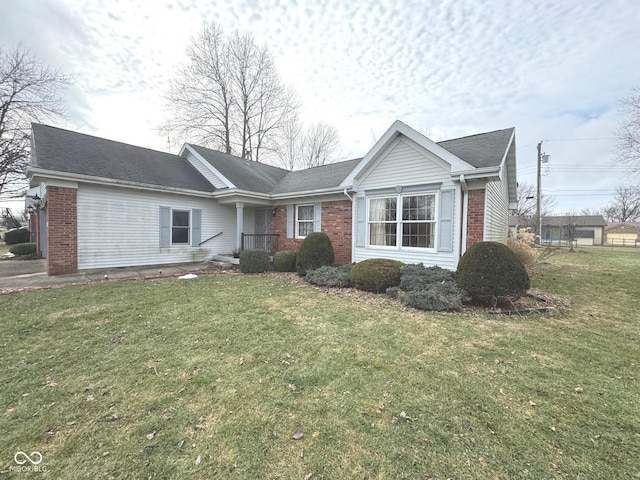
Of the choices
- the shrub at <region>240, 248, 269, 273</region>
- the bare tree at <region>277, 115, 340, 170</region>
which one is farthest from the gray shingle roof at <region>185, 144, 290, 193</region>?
the bare tree at <region>277, 115, 340, 170</region>

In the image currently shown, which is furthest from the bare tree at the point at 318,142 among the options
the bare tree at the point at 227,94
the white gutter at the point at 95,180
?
the white gutter at the point at 95,180

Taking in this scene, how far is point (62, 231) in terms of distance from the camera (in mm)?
8797

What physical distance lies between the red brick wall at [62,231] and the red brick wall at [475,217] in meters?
12.5

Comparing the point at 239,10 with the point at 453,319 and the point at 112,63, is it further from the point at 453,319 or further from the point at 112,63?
the point at 453,319

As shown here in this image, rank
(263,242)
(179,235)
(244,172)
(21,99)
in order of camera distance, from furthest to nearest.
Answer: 1. (21,99)
2. (244,172)
3. (263,242)
4. (179,235)

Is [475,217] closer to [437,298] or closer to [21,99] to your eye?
[437,298]

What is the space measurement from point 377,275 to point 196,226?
8.80m

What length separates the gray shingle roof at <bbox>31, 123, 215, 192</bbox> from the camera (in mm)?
9172

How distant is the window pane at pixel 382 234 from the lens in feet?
30.1

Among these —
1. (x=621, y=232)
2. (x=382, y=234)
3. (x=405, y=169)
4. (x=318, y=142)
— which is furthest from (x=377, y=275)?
(x=621, y=232)

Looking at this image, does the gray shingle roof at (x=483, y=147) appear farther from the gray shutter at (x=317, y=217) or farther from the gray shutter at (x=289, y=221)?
the gray shutter at (x=289, y=221)

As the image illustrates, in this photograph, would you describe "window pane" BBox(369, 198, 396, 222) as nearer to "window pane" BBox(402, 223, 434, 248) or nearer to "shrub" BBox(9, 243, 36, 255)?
"window pane" BBox(402, 223, 434, 248)

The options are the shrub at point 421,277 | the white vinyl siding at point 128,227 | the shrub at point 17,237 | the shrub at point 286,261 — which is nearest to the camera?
the shrub at point 421,277

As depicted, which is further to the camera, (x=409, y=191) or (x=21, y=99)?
(x=21, y=99)
